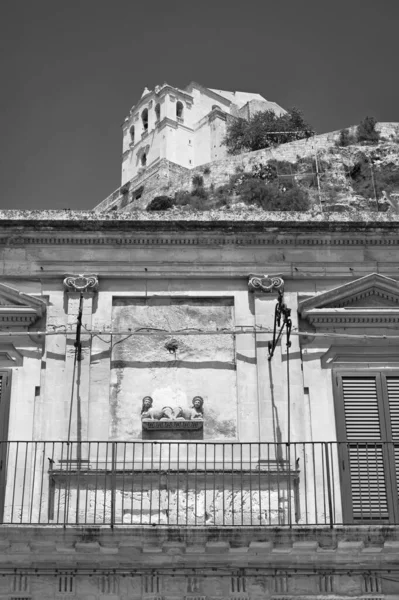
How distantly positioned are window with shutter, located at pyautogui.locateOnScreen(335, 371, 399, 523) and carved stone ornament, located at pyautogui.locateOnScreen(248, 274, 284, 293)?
1511 mm

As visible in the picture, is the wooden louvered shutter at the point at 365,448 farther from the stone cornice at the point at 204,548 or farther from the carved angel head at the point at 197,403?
the carved angel head at the point at 197,403

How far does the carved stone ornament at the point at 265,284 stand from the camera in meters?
14.3

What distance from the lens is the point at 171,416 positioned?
44.2 feet

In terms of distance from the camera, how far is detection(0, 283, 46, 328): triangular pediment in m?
14.0

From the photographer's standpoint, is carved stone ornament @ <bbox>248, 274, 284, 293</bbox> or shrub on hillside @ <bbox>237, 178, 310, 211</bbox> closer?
carved stone ornament @ <bbox>248, 274, 284, 293</bbox>

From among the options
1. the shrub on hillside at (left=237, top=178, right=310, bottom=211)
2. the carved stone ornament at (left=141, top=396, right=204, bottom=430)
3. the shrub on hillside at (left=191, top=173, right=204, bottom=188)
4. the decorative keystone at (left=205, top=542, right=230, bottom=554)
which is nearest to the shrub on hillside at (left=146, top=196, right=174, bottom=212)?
the shrub on hillside at (left=191, top=173, right=204, bottom=188)

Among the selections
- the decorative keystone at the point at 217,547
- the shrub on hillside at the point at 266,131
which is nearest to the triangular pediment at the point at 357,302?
the decorative keystone at the point at 217,547

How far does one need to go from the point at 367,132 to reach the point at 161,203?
759 inches

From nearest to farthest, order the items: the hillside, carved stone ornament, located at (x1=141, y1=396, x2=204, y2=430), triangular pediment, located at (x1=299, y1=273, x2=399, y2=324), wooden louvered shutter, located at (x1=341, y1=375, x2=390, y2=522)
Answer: wooden louvered shutter, located at (x1=341, y1=375, x2=390, y2=522) < carved stone ornament, located at (x1=141, y1=396, x2=204, y2=430) < triangular pediment, located at (x1=299, y1=273, x2=399, y2=324) < the hillside

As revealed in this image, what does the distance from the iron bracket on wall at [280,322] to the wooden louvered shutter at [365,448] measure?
101 cm

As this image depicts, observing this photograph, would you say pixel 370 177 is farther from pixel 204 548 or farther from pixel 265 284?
pixel 204 548

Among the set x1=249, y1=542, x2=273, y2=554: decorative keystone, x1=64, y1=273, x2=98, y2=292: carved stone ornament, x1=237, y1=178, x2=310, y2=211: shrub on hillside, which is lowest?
x1=249, y1=542, x2=273, y2=554: decorative keystone

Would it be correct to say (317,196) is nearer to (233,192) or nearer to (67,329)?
(233,192)

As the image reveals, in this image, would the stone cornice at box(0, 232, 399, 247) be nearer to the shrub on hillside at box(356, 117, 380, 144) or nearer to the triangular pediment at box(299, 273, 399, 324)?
the triangular pediment at box(299, 273, 399, 324)
